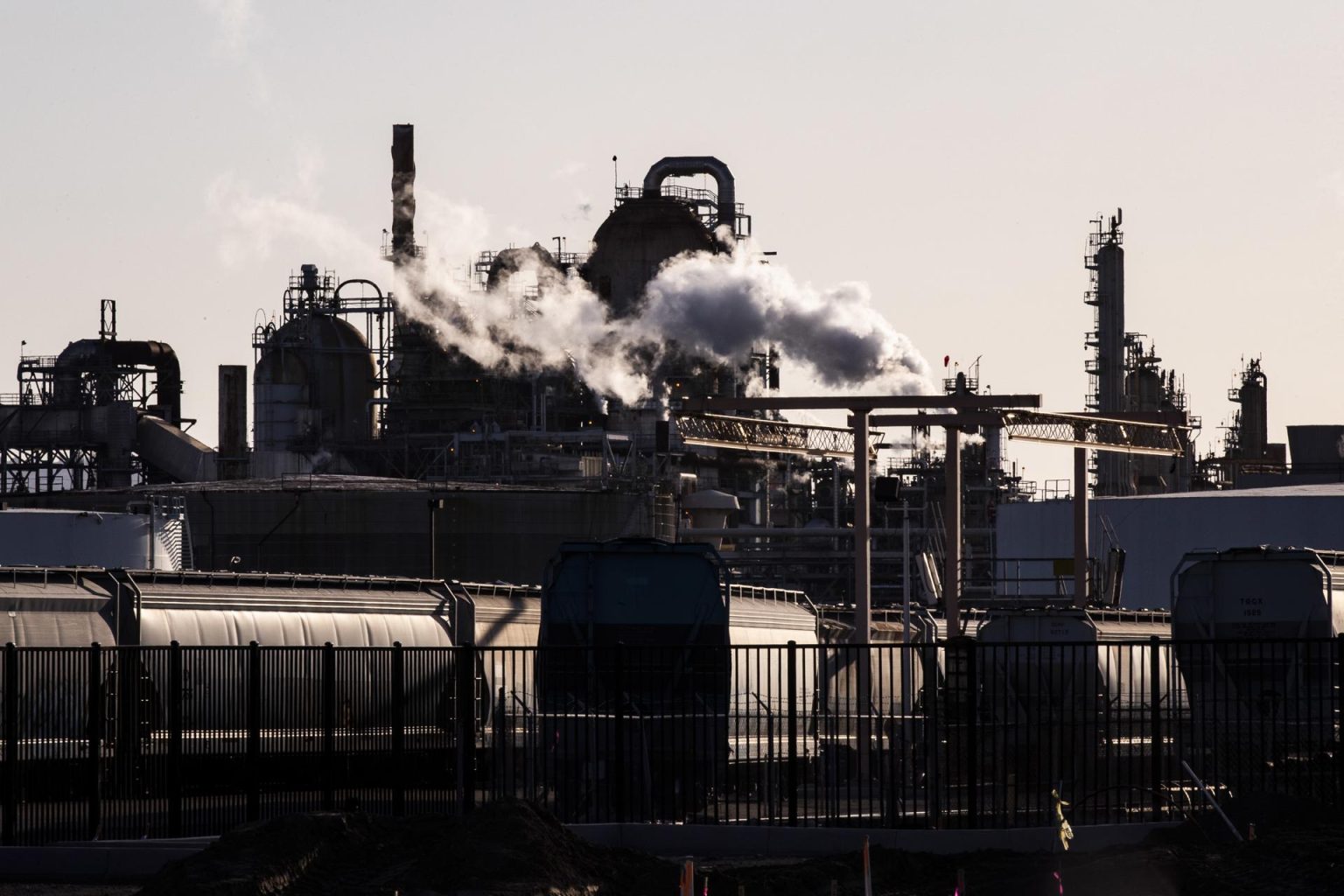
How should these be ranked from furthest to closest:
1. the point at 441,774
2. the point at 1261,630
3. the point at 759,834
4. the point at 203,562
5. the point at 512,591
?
the point at 203,562 → the point at 512,591 → the point at 1261,630 → the point at 441,774 → the point at 759,834

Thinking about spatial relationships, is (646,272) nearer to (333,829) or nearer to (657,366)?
(657,366)

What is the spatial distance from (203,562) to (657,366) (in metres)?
30.3

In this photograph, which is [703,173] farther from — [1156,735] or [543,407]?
[1156,735]

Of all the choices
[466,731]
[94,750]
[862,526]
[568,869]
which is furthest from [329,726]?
[862,526]

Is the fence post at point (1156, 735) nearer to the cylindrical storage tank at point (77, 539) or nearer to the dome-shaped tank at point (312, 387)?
the cylindrical storage tank at point (77, 539)

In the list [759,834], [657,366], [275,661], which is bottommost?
[759,834]

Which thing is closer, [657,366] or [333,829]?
[333,829]

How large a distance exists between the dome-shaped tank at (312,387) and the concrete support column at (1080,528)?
51256 mm

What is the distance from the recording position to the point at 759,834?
21.5m

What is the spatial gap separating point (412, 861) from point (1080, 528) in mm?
33566

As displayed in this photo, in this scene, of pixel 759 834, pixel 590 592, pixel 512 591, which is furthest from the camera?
pixel 512 591

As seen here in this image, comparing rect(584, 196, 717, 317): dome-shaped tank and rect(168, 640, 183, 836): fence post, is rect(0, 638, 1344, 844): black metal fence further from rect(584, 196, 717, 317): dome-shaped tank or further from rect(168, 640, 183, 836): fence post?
rect(584, 196, 717, 317): dome-shaped tank

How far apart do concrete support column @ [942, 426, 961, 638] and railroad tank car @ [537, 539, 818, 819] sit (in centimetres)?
831

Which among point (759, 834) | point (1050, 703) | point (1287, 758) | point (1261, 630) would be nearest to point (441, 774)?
point (759, 834)
